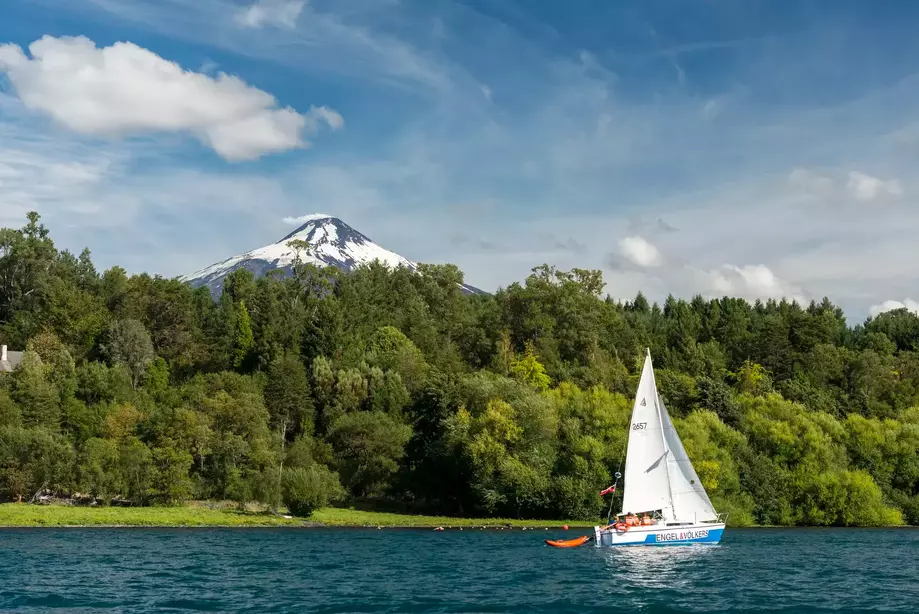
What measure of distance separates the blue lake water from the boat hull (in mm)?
763

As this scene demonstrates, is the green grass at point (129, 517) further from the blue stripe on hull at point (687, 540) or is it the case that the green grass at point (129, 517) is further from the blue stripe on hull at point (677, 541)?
the blue stripe on hull at point (687, 540)

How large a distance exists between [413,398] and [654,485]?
55.5m

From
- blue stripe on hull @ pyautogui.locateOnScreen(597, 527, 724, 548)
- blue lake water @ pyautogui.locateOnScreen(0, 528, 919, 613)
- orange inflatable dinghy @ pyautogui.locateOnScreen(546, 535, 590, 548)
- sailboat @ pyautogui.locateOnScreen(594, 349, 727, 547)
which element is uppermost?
sailboat @ pyautogui.locateOnScreen(594, 349, 727, 547)

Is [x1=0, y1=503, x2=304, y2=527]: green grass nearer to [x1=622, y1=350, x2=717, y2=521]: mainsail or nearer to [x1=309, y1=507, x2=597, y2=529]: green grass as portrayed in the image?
[x1=309, y1=507, x2=597, y2=529]: green grass

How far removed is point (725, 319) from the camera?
175000 mm

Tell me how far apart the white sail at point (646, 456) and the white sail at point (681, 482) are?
48cm

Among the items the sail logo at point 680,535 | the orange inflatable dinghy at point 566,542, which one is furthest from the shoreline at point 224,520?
the sail logo at point 680,535

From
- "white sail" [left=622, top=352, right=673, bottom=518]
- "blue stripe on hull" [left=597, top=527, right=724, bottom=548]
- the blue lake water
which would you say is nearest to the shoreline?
the blue lake water

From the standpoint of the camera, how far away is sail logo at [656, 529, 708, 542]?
68188 mm

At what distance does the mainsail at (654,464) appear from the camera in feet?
222

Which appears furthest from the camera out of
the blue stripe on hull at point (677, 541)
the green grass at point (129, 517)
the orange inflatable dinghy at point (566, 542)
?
the green grass at point (129, 517)

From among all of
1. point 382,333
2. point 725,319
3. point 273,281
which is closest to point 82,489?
point 382,333

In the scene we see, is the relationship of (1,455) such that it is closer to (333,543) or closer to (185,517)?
(185,517)

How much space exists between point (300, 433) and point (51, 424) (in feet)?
103
